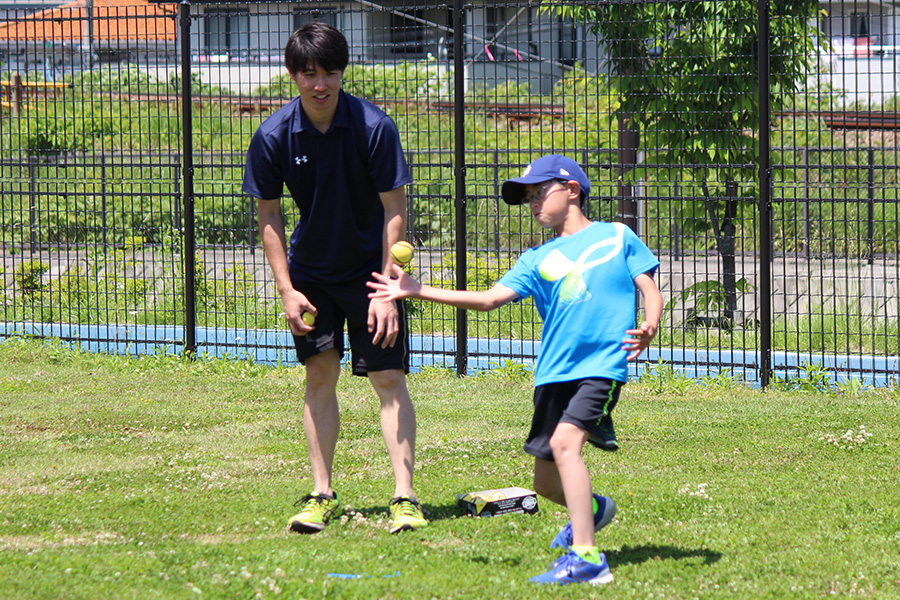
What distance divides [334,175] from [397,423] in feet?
3.62

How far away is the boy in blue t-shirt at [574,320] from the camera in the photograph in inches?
144

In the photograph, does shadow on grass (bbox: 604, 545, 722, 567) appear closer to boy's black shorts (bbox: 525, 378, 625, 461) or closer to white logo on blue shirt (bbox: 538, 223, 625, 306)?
boy's black shorts (bbox: 525, 378, 625, 461)

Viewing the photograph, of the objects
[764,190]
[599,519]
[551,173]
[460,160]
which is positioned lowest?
[599,519]

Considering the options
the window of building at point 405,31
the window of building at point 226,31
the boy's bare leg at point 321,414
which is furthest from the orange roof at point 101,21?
the boy's bare leg at point 321,414

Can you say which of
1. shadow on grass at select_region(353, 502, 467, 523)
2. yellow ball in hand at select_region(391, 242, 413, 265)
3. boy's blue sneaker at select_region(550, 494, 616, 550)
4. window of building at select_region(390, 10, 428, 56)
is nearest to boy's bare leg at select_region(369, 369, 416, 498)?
shadow on grass at select_region(353, 502, 467, 523)

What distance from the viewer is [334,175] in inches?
174

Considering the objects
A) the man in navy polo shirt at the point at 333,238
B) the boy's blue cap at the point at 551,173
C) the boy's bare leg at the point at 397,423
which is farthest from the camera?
the boy's bare leg at the point at 397,423

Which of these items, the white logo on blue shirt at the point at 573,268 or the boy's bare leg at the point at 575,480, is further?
the white logo on blue shirt at the point at 573,268

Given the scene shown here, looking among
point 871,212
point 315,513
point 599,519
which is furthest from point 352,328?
point 871,212

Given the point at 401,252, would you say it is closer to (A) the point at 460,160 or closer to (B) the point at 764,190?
(A) the point at 460,160

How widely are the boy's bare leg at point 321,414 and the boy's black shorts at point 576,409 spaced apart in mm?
1144

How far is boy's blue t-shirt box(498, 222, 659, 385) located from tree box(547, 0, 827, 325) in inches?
172

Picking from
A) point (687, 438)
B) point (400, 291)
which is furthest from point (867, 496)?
point (400, 291)

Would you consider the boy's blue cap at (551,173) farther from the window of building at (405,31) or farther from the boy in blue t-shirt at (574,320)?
the window of building at (405,31)
